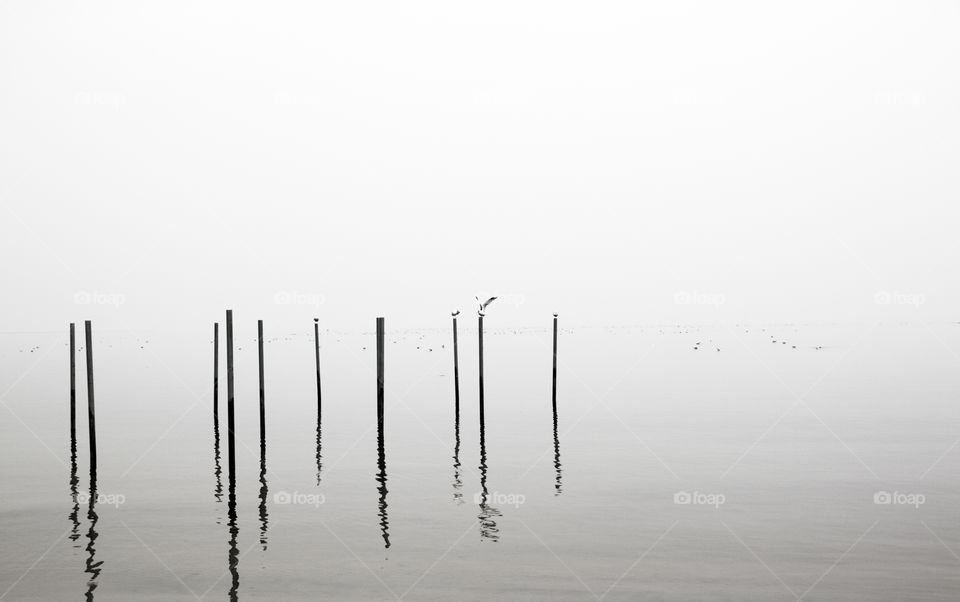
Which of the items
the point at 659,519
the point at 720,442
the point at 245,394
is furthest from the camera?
the point at 245,394

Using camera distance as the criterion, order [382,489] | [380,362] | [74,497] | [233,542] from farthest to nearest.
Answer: [380,362]
[382,489]
[74,497]
[233,542]

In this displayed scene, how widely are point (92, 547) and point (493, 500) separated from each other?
835 centimetres

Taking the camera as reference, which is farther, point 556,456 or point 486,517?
point 556,456

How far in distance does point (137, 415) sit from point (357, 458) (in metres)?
15.7

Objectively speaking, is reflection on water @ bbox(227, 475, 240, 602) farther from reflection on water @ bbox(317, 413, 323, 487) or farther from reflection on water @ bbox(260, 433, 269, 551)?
reflection on water @ bbox(317, 413, 323, 487)

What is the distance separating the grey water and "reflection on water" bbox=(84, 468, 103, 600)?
0.21 ft

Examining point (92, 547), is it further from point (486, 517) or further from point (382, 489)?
point (486, 517)

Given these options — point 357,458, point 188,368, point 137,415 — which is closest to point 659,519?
point 357,458

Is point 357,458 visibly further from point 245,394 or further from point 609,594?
point 245,394

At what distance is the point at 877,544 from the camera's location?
16062mm

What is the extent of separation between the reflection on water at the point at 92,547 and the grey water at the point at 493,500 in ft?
0.21

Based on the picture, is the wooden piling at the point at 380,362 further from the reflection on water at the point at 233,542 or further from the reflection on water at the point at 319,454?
the reflection on water at the point at 233,542

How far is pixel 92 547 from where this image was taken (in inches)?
642

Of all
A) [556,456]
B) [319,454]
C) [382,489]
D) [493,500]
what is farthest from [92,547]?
[556,456]
